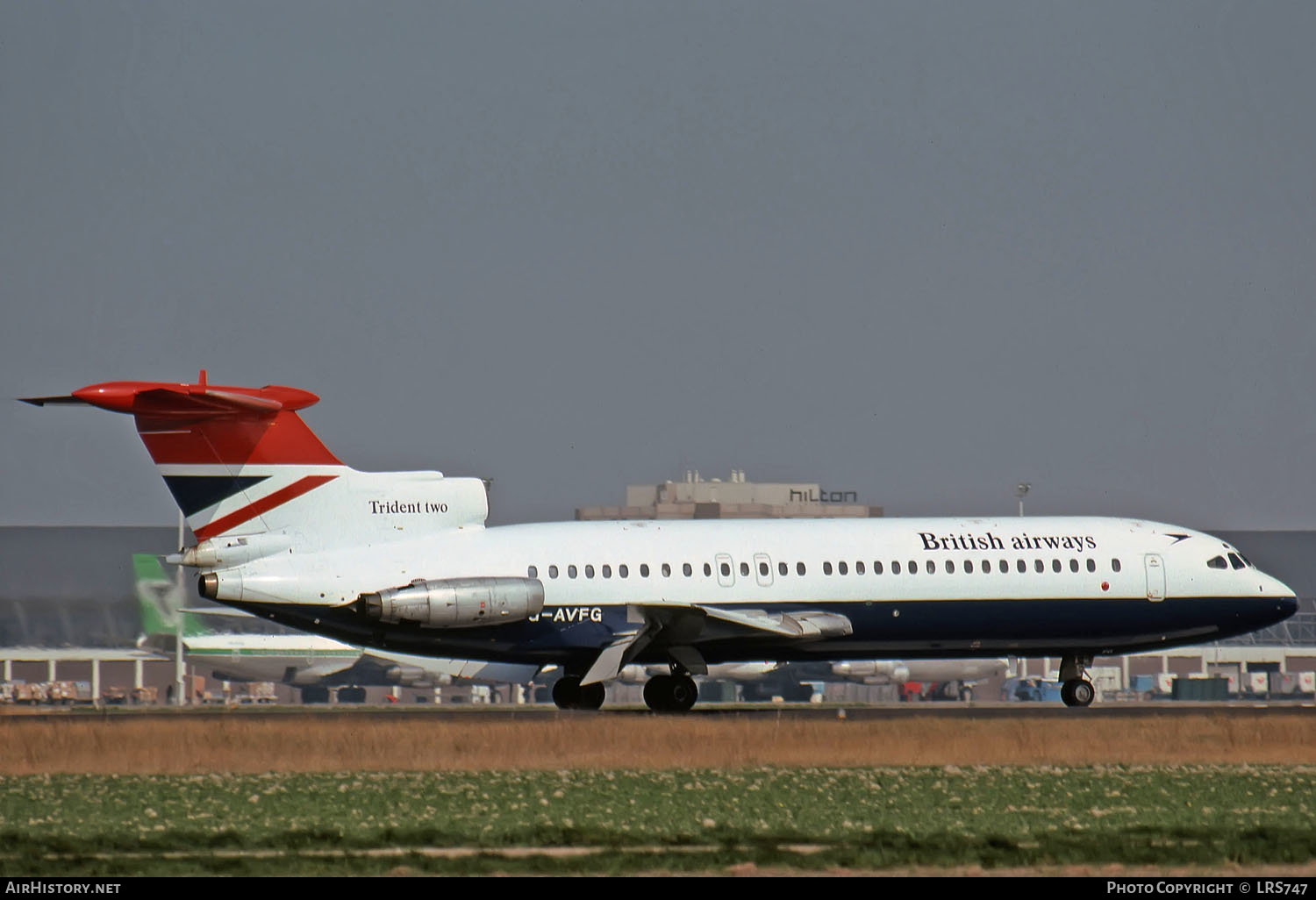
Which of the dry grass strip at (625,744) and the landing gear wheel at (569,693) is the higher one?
the landing gear wheel at (569,693)

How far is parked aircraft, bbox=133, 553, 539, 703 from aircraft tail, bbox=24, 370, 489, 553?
145 feet

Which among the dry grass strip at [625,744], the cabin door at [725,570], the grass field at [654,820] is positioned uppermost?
the cabin door at [725,570]

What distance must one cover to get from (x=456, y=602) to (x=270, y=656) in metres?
53.6

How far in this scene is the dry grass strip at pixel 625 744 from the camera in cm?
2641

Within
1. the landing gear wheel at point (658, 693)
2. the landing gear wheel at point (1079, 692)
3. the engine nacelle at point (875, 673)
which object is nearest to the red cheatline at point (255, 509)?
the landing gear wheel at point (658, 693)

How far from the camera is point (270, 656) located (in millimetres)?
87312

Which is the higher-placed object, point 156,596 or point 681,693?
point 156,596

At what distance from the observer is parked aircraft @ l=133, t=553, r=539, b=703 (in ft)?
261

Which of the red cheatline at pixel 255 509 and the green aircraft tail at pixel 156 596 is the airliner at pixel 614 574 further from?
the green aircraft tail at pixel 156 596

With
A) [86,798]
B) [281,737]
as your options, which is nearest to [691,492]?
[281,737]

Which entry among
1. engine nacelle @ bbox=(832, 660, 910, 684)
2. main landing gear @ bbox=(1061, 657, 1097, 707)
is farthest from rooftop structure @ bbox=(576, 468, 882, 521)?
main landing gear @ bbox=(1061, 657, 1097, 707)

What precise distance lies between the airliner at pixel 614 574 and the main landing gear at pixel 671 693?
0.05 m

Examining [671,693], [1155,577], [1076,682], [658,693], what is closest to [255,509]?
[658,693]

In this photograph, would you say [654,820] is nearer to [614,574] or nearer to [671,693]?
[614,574]
